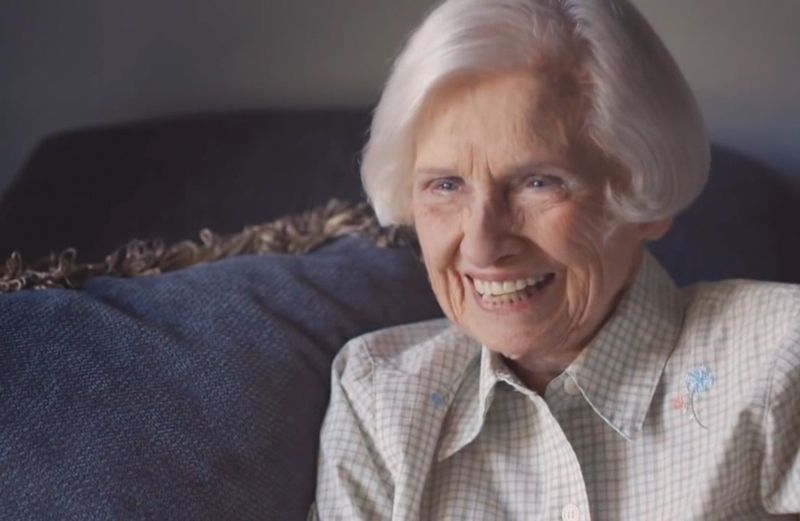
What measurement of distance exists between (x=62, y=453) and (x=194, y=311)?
0.91 ft

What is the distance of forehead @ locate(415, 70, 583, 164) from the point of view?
1.24m

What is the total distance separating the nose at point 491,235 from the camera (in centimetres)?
127

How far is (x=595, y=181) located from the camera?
128 centimetres

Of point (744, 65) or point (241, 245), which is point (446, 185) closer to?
point (241, 245)

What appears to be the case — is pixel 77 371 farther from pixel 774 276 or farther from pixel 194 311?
pixel 774 276

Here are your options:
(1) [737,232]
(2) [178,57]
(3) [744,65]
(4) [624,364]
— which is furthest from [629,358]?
(2) [178,57]

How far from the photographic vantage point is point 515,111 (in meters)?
1.24

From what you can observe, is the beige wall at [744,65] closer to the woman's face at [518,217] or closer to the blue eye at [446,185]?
the woman's face at [518,217]

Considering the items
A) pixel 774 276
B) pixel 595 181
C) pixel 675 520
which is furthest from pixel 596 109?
pixel 774 276

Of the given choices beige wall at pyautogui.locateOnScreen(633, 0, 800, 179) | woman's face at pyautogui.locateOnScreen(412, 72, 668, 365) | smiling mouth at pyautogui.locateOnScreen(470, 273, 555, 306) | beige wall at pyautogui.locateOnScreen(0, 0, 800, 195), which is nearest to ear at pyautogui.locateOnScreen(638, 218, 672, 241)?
woman's face at pyautogui.locateOnScreen(412, 72, 668, 365)

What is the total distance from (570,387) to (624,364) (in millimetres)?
70

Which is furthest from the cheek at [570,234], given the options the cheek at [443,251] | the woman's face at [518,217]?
the cheek at [443,251]

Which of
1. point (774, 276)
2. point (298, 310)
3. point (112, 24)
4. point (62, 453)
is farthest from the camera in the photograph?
point (112, 24)

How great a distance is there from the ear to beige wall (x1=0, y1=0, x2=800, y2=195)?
0.94m
